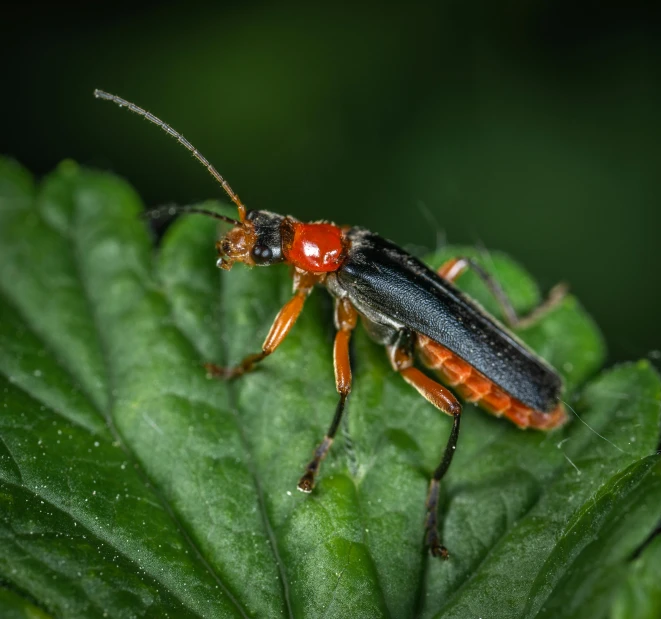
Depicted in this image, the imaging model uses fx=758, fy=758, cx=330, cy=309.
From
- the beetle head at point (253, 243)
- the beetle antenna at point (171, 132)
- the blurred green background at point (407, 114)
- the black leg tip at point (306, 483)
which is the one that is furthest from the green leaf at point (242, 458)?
the blurred green background at point (407, 114)

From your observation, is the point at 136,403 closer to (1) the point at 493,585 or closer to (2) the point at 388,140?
(1) the point at 493,585

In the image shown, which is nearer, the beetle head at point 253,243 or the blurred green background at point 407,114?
the beetle head at point 253,243

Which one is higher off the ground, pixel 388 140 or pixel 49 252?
pixel 388 140

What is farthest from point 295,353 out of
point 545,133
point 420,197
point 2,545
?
point 545,133

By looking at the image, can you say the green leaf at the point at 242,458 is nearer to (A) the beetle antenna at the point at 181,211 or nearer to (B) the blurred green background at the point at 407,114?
(A) the beetle antenna at the point at 181,211

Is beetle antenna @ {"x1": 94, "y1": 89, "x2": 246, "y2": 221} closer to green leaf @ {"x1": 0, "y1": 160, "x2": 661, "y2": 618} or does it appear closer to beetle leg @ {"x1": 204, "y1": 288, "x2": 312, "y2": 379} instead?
green leaf @ {"x1": 0, "y1": 160, "x2": 661, "y2": 618}

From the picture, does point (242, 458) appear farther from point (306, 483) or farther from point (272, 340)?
point (272, 340)

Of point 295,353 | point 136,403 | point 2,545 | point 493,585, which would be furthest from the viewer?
point 295,353
